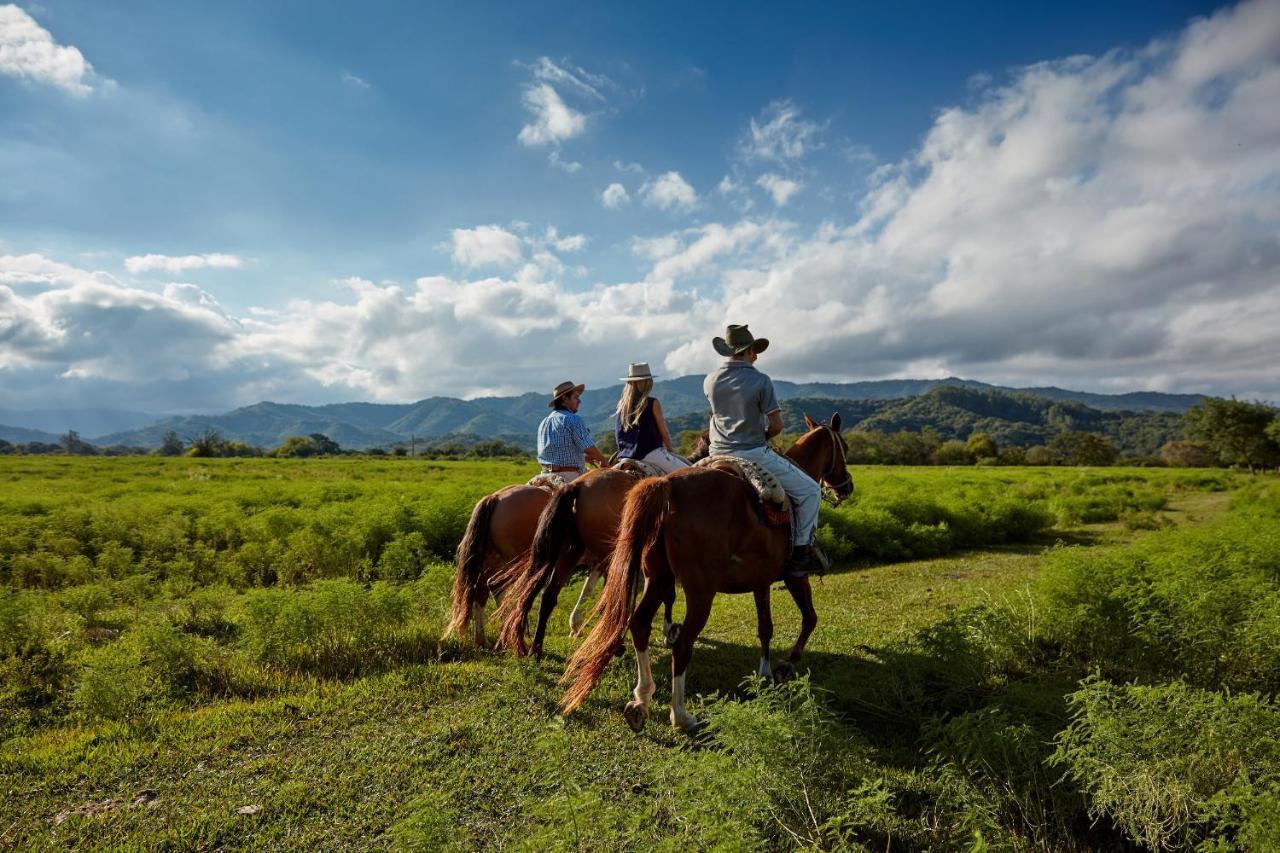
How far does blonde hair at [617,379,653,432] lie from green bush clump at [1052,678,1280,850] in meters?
4.62

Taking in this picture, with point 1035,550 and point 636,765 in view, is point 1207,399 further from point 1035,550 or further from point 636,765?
point 636,765

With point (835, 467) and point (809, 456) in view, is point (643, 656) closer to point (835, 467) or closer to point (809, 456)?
point (809, 456)

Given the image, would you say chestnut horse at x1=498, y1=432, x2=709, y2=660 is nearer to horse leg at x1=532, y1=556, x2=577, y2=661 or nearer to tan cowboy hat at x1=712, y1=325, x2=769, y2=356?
horse leg at x1=532, y1=556, x2=577, y2=661

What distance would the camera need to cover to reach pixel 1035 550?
1383 centimetres

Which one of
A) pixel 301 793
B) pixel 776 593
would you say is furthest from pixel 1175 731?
pixel 776 593

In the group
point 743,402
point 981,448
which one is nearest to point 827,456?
point 743,402

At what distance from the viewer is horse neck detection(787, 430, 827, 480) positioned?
21.8 feet

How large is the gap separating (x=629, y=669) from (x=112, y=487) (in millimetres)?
26347

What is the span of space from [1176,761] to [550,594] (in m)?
4.96

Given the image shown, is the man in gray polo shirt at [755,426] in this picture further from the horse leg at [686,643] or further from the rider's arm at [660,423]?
the horse leg at [686,643]

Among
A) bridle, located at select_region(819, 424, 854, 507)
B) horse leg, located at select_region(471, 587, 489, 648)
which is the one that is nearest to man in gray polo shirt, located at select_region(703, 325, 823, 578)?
bridle, located at select_region(819, 424, 854, 507)

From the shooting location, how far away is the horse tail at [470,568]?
657cm

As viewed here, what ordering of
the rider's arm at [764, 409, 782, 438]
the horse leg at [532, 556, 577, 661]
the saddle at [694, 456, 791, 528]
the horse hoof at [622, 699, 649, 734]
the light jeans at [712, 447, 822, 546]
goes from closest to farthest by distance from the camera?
the horse hoof at [622, 699, 649, 734]
the saddle at [694, 456, 791, 528]
the light jeans at [712, 447, 822, 546]
the rider's arm at [764, 409, 782, 438]
the horse leg at [532, 556, 577, 661]

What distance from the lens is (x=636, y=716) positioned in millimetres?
4770
